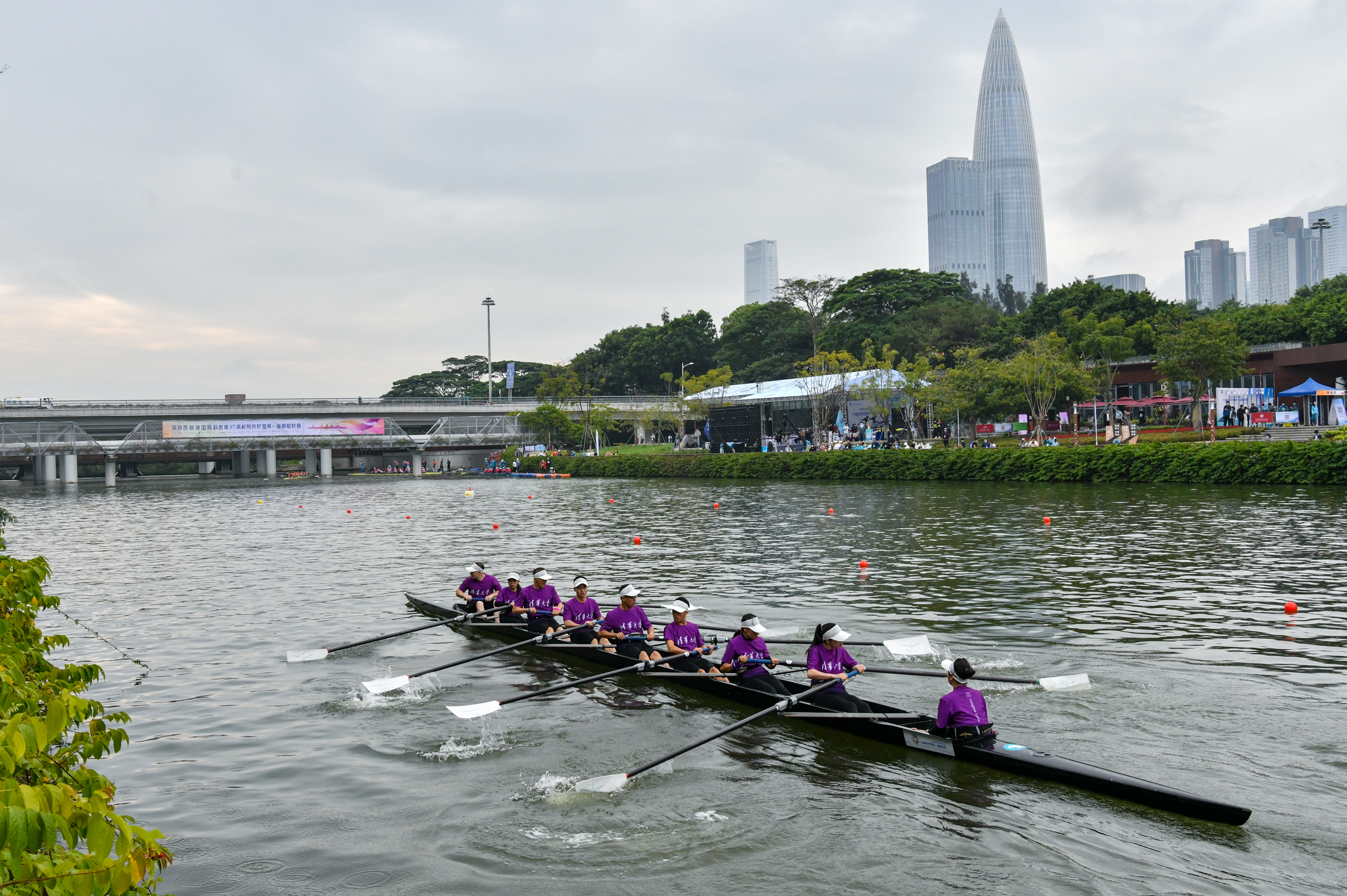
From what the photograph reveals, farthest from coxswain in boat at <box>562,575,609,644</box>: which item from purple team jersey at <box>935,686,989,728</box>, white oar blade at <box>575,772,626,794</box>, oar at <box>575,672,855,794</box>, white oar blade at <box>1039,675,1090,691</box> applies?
white oar blade at <box>1039,675,1090,691</box>

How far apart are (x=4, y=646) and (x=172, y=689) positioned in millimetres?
10746

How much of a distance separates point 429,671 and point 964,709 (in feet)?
27.1

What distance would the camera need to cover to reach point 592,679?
1347 cm

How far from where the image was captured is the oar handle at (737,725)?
10516mm

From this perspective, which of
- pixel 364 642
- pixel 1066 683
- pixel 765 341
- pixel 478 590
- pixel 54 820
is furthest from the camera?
pixel 765 341

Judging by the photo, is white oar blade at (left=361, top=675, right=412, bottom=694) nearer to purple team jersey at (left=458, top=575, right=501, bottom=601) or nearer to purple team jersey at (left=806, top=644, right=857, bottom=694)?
purple team jersey at (left=458, top=575, right=501, bottom=601)

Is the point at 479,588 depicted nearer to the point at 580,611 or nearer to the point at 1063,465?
the point at 580,611

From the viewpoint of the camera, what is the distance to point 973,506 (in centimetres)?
3812

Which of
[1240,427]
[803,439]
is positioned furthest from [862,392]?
[1240,427]

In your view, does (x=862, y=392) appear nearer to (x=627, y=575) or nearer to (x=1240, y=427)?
(x=1240, y=427)

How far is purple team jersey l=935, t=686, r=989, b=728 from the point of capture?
417 inches

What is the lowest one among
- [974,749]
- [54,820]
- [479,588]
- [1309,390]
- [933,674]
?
[974,749]

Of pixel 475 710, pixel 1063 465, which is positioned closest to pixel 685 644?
pixel 475 710

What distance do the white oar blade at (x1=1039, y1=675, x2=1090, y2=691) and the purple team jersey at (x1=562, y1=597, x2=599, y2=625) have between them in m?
7.65
